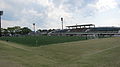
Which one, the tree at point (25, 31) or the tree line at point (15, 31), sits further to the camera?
the tree at point (25, 31)

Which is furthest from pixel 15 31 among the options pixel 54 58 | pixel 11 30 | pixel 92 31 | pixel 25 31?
pixel 54 58

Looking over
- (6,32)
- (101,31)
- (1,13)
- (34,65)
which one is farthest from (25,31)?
(34,65)

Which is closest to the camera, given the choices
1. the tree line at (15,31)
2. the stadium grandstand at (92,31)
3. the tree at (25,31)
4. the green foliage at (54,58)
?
the green foliage at (54,58)

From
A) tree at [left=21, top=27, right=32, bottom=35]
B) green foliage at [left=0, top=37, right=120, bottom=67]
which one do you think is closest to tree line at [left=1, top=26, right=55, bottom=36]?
tree at [left=21, top=27, right=32, bottom=35]

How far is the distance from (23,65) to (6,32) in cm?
14617

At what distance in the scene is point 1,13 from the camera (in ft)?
273

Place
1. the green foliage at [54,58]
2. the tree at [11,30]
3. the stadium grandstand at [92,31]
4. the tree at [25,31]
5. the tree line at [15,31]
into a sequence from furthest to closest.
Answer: the tree at [25,31]
the tree at [11,30]
the tree line at [15,31]
the stadium grandstand at [92,31]
the green foliage at [54,58]

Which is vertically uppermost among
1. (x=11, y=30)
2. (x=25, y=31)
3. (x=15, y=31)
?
(x=11, y=30)

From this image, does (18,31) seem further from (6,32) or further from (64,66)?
(64,66)

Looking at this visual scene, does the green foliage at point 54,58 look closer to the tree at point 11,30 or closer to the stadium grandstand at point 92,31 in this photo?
the stadium grandstand at point 92,31

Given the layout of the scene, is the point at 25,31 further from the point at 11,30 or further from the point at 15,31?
the point at 11,30

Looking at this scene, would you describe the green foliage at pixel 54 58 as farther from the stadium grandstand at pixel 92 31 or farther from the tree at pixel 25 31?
the tree at pixel 25 31

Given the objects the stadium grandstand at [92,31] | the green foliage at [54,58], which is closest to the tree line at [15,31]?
the stadium grandstand at [92,31]

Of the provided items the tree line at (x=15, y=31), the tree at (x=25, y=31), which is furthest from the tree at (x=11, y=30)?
the tree at (x=25, y=31)
